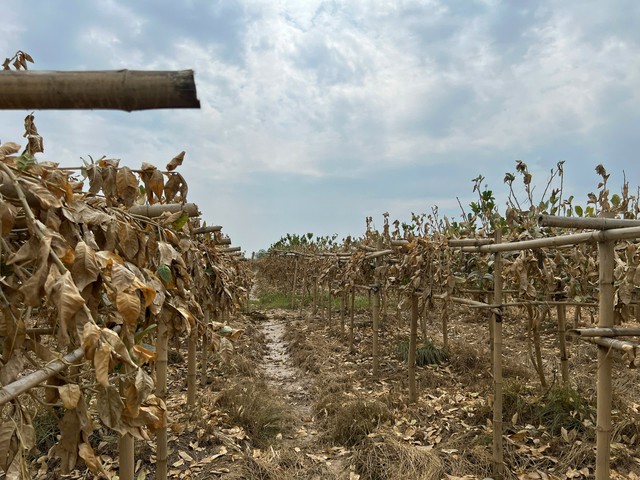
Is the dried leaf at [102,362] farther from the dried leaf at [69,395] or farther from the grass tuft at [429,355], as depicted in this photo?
the grass tuft at [429,355]

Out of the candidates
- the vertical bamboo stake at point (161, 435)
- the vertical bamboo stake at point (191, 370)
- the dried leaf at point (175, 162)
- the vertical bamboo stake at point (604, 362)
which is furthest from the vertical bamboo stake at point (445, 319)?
the dried leaf at point (175, 162)

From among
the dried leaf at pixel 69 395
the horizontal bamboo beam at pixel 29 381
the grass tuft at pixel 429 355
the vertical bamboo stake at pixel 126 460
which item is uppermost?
the horizontal bamboo beam at pixel 29 381

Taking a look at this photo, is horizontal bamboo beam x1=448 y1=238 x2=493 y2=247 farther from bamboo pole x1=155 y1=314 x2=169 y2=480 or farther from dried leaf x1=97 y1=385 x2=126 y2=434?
dried leaf x1=97 y1=385 x2=126 y2=434

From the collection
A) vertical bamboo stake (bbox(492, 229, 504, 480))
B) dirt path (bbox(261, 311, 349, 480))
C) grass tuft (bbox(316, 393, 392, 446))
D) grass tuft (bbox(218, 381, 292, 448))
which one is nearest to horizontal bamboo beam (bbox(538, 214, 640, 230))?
vertical bamboo stake (bbox(492, 229, 504, 480))

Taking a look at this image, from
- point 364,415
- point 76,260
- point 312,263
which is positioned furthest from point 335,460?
point 312,263

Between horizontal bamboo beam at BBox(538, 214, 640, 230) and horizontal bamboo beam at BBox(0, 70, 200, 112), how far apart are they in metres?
→ 2.25

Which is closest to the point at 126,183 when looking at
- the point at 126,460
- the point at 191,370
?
the point at 126,460

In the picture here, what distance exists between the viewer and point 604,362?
7.52 ft

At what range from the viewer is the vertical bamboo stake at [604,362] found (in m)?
2.27

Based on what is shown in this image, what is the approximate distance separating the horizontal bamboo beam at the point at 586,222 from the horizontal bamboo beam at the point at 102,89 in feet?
7.40

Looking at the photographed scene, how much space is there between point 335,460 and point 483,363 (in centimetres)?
366

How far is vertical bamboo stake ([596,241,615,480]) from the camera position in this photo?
7.46 feet

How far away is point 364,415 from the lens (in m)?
4.88

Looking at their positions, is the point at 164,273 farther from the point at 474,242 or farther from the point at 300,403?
the point at 300,403
